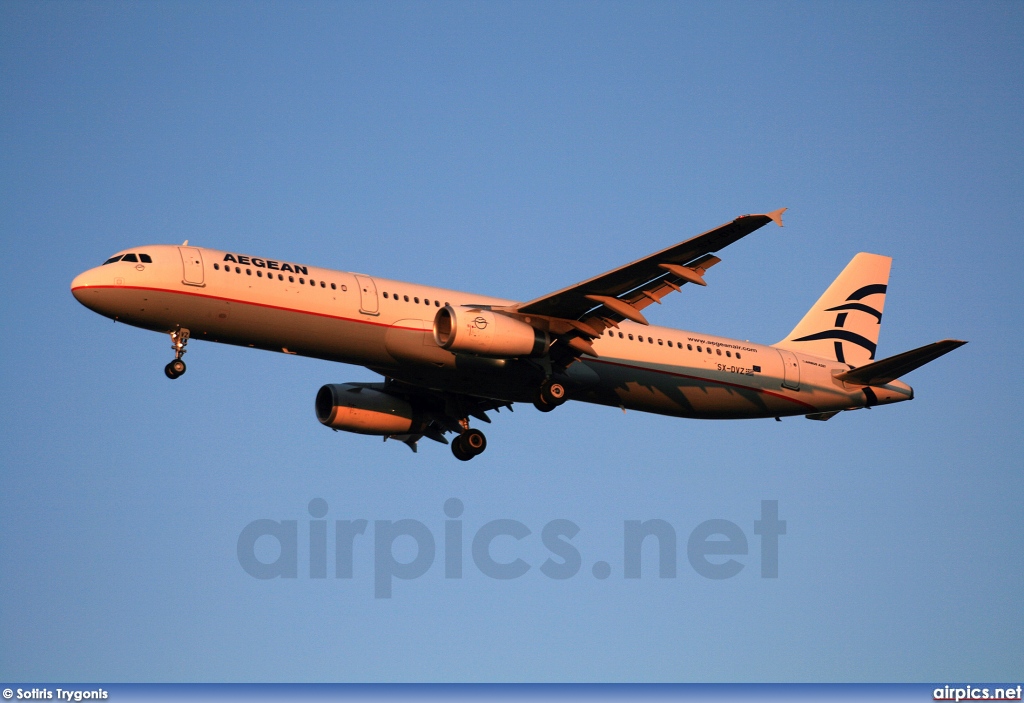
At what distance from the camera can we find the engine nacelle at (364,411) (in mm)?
43469

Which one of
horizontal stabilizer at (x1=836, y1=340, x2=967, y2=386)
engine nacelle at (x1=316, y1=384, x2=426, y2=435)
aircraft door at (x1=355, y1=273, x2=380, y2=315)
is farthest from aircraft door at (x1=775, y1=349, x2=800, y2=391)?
aircraft door at (x1=355, y1=273, x2=380, y2=315)

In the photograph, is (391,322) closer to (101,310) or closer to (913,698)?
(101,310)

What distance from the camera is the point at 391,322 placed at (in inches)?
1486

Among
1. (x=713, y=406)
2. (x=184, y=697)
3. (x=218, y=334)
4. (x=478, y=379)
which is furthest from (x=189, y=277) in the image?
(x=713, y=406)

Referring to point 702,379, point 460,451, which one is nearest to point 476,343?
point 460,451

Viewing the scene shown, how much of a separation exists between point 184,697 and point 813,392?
23055 millimetres

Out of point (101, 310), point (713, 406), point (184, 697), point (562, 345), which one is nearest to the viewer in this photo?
point (184, 697)

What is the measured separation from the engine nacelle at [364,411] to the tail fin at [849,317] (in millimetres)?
13832

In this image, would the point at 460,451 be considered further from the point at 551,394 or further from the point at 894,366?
the point at 894,366

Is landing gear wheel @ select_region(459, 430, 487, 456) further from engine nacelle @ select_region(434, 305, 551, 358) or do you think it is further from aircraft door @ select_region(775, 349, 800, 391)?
aircraft door @ select_region(775, 349, 800, 391)

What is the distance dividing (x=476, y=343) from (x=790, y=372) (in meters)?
12.5

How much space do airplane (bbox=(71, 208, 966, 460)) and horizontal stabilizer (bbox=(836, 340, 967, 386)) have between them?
2.5 inches

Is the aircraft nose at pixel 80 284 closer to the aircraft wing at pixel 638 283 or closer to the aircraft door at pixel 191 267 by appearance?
the aircraft door at pixel 191 267

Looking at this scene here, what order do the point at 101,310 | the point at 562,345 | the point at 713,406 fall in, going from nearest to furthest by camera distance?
the point at 101,310 < the point at 562,345 < the point at 713,406
